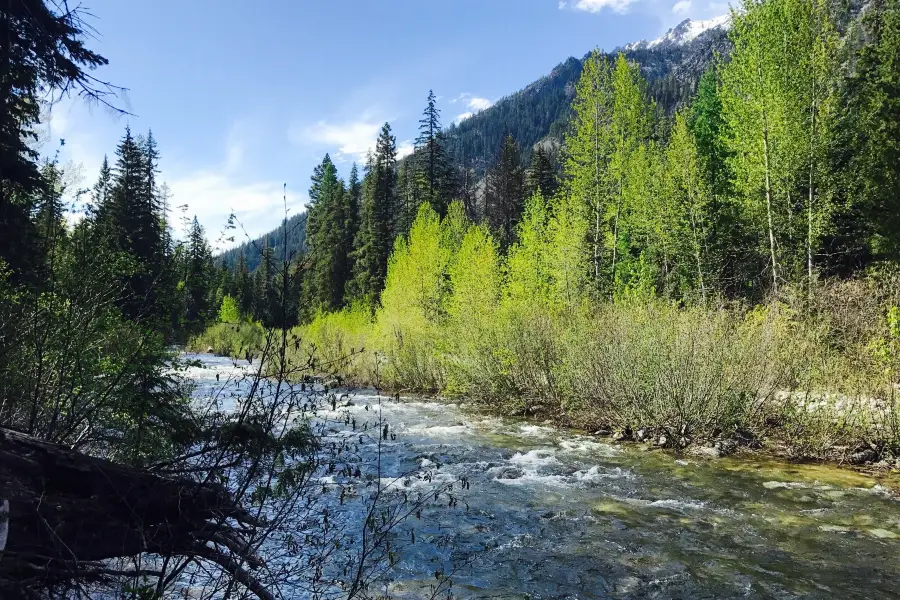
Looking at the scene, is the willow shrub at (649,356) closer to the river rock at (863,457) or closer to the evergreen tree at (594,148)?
the river rock at (863,457)

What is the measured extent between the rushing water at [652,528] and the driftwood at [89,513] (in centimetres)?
288

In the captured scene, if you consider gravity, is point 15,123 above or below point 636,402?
above

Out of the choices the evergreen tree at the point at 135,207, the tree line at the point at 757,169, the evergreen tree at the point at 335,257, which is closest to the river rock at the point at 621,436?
the tree line at the point at 757,169

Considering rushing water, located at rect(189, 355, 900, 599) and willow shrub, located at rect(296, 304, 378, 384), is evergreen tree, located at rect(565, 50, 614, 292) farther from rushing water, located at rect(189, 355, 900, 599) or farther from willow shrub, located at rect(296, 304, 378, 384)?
rushing water, located at rect(189, 355, 900, 599)

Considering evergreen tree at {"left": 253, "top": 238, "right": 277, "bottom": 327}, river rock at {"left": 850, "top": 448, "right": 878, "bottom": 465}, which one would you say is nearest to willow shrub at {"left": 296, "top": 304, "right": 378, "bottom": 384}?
river rock at {"left": 850, "top": 448, "right": 878, "bottom": 465}

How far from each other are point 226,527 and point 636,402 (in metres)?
10.2

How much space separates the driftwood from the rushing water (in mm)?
2879

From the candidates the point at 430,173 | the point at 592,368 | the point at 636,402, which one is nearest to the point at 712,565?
the point at 636,402

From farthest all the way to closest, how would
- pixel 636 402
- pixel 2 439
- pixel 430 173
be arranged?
pixel 430 173, pixel 636 402, pixel 2 439

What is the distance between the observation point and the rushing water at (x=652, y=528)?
5.29 m

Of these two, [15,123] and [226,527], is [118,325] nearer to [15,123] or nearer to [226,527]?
[15,123]

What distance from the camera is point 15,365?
14.3ft

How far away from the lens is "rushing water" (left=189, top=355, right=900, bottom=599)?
5285 millimetres

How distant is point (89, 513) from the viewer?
2.53m
